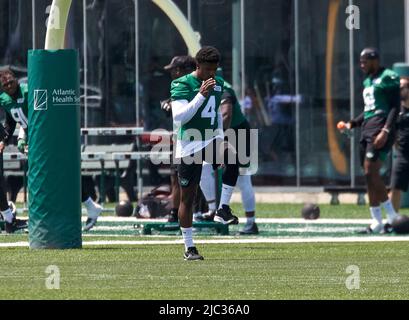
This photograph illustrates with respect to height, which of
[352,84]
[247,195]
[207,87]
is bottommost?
[247,195]

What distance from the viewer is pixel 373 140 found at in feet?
62.5

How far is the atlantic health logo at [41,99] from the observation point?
1656 cm

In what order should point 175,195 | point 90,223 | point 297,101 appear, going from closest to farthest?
point 175,195, point 90,223, point 297,101

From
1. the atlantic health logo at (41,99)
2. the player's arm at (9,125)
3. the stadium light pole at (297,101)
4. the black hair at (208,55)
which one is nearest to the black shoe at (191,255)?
the black hair at (208,55)

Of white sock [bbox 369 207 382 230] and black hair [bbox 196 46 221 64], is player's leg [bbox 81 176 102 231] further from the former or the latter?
black hair [bbox 196 46 221 64]

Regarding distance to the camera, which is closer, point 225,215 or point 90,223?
point 225,215

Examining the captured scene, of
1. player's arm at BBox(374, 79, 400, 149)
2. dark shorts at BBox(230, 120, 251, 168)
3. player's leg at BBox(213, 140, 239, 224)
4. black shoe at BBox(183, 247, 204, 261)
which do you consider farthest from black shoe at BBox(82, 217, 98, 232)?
black shoe at BBox(183, 247, 204, 261)

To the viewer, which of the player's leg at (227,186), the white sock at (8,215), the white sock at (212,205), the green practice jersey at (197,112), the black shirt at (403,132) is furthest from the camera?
the black shirt at (403,132)

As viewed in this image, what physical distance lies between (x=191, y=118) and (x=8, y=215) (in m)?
4.45

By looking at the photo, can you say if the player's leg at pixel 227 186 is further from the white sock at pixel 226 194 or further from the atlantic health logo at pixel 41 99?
the atlantic health logo at pixel 41 99

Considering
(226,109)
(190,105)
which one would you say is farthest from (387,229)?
(190,105)

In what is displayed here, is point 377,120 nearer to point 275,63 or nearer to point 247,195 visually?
point 247,195
